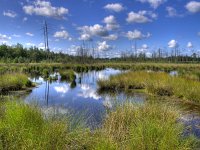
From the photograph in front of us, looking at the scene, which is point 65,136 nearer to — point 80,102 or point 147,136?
point 147,136

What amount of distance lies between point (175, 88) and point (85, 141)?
11.7 meters

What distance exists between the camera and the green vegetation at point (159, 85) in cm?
1516

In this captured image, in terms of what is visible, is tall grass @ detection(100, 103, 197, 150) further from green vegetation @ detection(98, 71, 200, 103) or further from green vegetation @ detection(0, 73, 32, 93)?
green vegetation @ detection(0, 73, 32, 93)

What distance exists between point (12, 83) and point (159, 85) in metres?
9.41

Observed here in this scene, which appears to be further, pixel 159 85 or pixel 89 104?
Result: pixel 159 85

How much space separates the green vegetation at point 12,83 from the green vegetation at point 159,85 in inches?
212

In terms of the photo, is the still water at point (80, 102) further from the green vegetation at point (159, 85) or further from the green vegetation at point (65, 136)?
the green vegetation at point (159, 85)

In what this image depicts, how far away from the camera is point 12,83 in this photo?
64.8ft

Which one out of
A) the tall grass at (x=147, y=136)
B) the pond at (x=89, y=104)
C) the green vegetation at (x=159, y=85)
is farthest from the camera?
the green vegetation at (x=159, y=85)

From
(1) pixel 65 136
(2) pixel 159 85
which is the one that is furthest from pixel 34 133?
(2) pixel 159 85

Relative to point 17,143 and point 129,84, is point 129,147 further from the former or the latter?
point 129,84

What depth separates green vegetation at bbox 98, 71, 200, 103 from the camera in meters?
15.2

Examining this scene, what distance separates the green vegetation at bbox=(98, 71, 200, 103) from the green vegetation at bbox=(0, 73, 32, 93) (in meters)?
5.37

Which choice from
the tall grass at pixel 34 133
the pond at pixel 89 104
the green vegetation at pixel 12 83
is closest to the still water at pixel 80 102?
the pond at pixel 89 104
